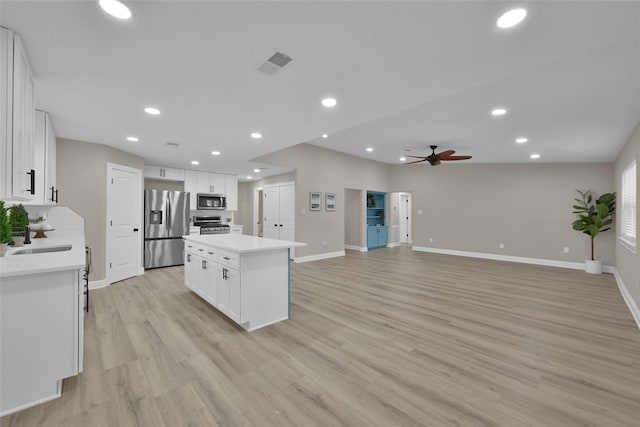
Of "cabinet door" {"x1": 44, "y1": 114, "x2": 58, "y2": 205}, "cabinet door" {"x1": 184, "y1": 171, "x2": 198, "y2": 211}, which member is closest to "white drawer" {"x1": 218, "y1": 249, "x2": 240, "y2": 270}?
"cabinet door" {"x1": 44, "y1": 114, "x2": 58, "y2": 205}

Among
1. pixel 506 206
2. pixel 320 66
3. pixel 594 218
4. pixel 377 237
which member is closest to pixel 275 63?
pixel 320 66

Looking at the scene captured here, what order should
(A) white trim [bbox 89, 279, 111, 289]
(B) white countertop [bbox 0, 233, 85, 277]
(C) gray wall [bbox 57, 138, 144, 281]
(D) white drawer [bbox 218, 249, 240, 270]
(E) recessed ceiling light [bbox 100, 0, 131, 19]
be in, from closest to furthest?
(E) recessed ceiling light [bbox 100, 0, 131, 19]
(B) white countertop [bbox 0, 233, 85, 277]
(D) white drawer [bbox 218, 249, 240, 270]
(C) gray wall [bbox 57, 138, 144, 281]
(A) white trim [bbox 89, 279, 111, 289]

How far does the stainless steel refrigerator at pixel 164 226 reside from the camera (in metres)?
5.70

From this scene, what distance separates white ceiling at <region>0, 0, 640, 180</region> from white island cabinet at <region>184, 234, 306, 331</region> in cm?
158

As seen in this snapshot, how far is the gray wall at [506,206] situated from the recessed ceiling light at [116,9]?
8.27 m

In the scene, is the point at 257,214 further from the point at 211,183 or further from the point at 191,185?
the point at 191,185

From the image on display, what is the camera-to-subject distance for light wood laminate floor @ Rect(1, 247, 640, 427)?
66.1 inches

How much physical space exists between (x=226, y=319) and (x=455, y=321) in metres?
2.68

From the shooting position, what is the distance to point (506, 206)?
718cm

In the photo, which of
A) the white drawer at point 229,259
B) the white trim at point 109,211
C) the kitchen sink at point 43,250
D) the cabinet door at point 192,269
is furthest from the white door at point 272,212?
the kitchen sink at point 43,250

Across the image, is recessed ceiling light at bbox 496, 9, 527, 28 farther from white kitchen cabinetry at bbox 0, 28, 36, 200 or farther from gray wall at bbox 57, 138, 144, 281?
gray wall at bbox 57, 138, 144, 281

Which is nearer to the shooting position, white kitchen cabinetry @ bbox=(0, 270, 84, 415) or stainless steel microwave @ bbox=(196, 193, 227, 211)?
white kitchen cabinetry @ bbox=(0, 270, 84, 415)

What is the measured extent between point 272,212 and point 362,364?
5.72 metres

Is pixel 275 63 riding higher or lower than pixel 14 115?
higher
